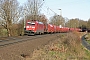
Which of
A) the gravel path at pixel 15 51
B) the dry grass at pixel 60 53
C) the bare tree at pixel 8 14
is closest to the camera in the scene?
the gravel path at pixel 15 51

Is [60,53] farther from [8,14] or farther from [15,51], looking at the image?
[8,14]

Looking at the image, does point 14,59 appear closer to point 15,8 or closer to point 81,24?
point 15,8

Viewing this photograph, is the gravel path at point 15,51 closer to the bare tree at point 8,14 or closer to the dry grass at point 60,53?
the dry grass at point 60,53

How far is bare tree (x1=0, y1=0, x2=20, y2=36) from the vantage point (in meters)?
51.6

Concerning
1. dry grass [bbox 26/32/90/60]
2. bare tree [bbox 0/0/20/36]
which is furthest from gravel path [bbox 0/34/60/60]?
bare tree [bbox 0/0/20/36]

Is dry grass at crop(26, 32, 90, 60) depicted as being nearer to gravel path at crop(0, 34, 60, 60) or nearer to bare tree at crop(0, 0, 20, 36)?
gravel path at crop(0, 34, 60, 60)

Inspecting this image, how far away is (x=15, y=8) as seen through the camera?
55.2 m

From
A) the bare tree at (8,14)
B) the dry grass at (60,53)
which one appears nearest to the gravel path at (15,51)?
the dry grass at (60,53)

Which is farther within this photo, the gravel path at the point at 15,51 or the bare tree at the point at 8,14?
the bare tree at the point at 8,14

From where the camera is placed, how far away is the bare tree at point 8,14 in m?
51.6

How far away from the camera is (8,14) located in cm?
5222

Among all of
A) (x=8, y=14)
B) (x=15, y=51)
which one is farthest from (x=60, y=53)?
(x=8, y=14)

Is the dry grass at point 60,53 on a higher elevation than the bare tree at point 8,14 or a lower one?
lower

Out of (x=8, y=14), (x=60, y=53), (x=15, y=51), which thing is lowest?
(x=60, y=53)
